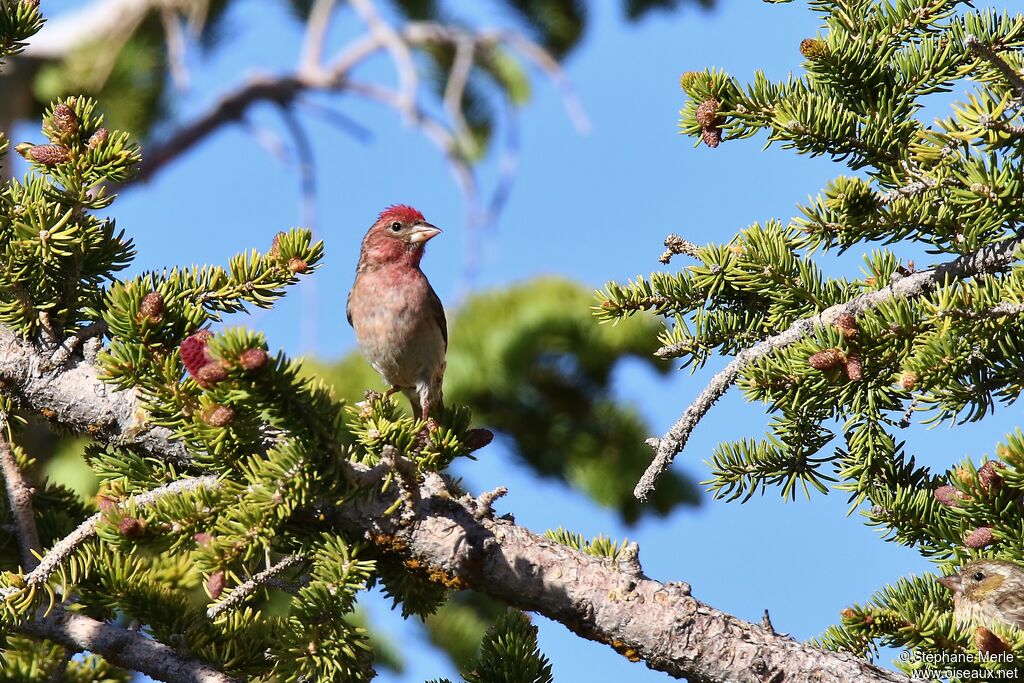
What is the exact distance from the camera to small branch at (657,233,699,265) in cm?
328

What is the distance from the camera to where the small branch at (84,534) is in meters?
2.54

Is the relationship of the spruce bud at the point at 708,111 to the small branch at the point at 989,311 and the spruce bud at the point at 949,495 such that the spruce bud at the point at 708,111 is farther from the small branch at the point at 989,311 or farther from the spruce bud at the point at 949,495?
the spruce bud at the point at 949,495

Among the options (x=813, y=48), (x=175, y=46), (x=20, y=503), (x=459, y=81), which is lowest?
(x=20, y=503)

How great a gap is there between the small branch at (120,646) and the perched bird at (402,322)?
2912mm

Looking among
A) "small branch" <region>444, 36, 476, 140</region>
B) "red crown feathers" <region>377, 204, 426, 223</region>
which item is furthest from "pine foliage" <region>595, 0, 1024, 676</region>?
"small branch" <region>444, 36, 476, 140</region>

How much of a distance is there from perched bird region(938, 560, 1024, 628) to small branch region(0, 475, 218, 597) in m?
1.94

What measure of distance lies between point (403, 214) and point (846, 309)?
151 inches

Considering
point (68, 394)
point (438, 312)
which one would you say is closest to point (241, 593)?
point (68, 394)

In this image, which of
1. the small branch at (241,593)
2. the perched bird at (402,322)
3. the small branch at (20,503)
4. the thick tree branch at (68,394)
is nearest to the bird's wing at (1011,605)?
the small branch at (241,593)

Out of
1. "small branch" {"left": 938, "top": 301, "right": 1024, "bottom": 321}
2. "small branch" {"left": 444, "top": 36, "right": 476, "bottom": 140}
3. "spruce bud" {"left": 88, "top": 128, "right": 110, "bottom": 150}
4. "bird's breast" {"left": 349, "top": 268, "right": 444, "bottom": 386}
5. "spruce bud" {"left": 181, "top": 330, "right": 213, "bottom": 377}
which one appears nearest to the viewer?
"spruce bud" {"left": 181, "top": 330, "right": 213, "bottom": 377}

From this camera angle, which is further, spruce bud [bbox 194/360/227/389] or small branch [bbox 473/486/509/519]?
small branch [bbox 473/486/509/519]

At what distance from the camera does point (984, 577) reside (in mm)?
2764

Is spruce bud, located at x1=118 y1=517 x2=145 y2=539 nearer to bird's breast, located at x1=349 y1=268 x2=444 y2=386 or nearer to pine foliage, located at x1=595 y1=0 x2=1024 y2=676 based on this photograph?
pine foliage, located at x1=595 y1=0 x2=1024 y2=676

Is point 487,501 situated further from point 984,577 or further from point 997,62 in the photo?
point 997,62
